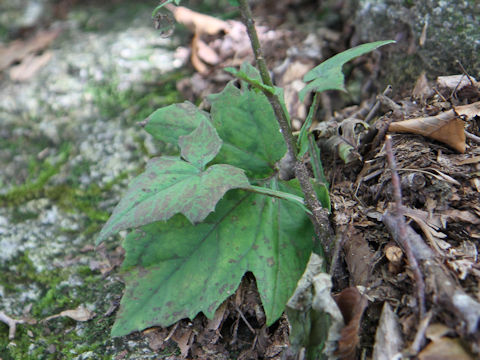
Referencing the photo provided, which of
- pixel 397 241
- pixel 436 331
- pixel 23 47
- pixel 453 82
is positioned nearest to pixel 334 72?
pixel 397 241

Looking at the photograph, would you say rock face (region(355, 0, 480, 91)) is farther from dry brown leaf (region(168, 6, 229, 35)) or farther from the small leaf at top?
the small leaf at top

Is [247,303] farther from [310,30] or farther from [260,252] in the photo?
[310,30]

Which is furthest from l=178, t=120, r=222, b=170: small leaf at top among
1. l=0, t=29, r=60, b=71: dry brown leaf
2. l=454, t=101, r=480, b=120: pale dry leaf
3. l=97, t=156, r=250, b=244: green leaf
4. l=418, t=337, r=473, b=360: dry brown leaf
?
l=0, t=29, r=60, b=71: dry brown leaf

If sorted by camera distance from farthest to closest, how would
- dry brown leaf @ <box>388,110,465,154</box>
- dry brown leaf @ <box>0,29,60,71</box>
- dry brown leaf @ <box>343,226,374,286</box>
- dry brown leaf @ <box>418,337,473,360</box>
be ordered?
dry brown leaf @ <box>0,29,60,71</box> < dry brown leaf @ <box>388,110,465,154</box> < dry brown leaf @ <box>343,226,374,286</box> < dry brown leaf @ <box>418,337,473,360</box>

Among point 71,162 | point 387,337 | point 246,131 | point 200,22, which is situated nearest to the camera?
point 387,337

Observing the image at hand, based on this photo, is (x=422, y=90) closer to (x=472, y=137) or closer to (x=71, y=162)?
(x=472, y=137)

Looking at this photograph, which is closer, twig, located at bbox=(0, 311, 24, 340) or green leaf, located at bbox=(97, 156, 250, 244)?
green leaf, located at bbox=(97, 156, 250, 244)
